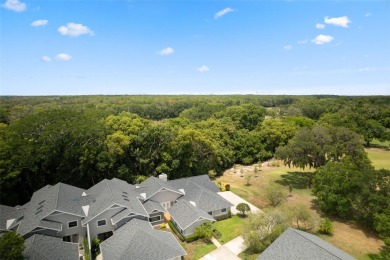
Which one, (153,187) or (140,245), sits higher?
(153,187)

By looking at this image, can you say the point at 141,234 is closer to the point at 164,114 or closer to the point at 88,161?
the point at 88,161

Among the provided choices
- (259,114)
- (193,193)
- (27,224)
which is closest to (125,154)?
(193,193)

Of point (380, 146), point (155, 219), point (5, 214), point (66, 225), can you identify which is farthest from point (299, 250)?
point (380, 146)

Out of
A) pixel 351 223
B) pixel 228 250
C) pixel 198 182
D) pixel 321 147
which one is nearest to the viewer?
pixel 228 250

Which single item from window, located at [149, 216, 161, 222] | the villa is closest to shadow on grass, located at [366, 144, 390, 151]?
the villa

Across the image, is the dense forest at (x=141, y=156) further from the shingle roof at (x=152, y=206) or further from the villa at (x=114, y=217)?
the shingle roof at (x=152, y=206)

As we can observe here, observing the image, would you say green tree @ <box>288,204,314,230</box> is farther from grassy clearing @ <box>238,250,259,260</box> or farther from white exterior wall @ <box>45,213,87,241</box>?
white exterior wall @ <box>45,213,87,241</box>

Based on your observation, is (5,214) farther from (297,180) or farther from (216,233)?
(297,180)
